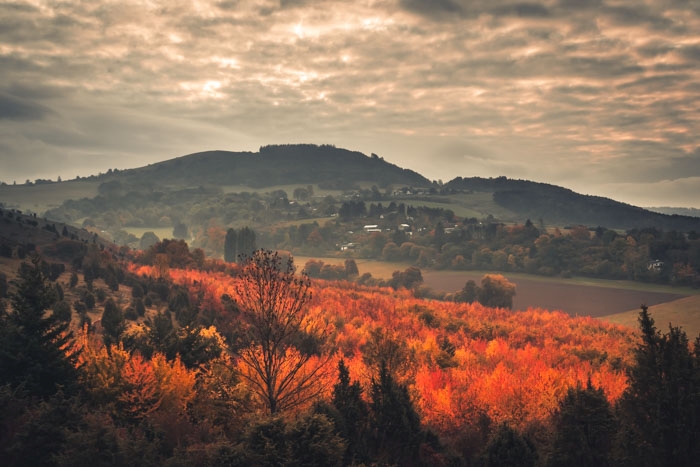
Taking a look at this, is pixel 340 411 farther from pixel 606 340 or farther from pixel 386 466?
pixel 606 340

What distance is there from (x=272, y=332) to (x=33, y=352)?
57.7 feet

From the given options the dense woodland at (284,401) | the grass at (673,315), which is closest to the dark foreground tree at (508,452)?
the dense woodland at (284,401)

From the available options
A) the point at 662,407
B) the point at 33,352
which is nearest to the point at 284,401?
the point at 33,352

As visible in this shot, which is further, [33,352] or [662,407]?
[33,352]

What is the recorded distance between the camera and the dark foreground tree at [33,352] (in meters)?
35.1

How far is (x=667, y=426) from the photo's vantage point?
30375 mm

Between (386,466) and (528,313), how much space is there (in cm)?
12013

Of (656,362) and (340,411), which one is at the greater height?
(656,362)

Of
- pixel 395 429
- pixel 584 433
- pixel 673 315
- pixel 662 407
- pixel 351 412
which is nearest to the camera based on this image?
pixel 662 407

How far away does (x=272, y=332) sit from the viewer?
43094 mm

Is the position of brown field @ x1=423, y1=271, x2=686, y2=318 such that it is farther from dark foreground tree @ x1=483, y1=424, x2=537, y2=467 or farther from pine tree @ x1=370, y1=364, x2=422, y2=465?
pine tree @ x1=370, y1=364, x2=422, y2=465

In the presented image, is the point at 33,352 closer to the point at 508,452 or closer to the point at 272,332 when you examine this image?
the point at 272,332

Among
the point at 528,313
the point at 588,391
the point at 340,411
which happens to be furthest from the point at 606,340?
the point at 340,411

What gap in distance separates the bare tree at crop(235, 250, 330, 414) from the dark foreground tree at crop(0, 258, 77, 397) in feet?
42.4
